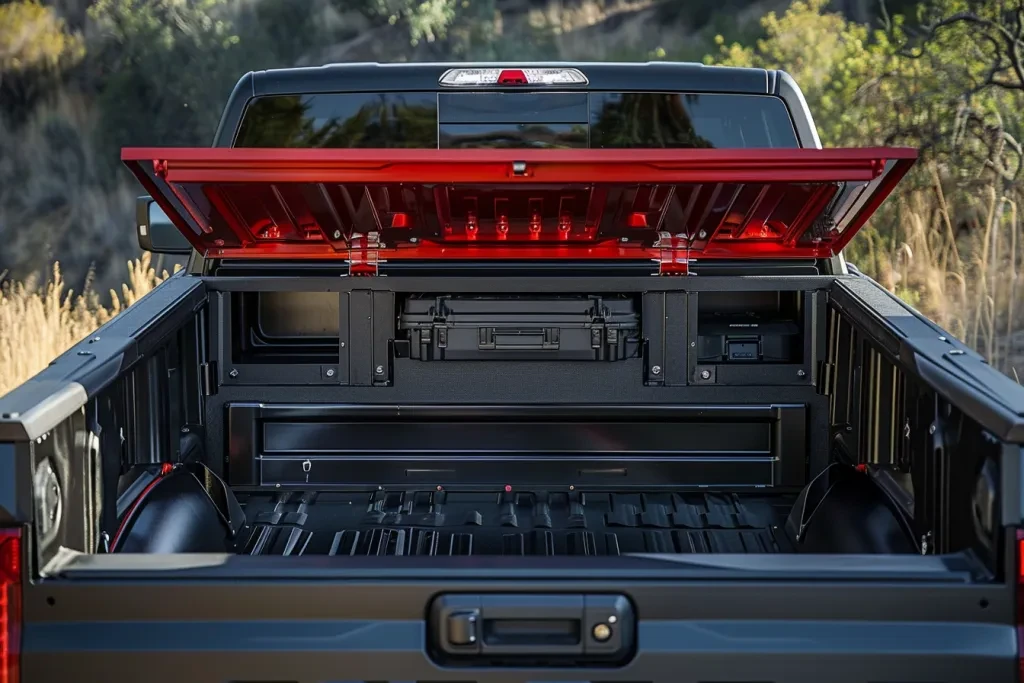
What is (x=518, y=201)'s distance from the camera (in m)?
3.58

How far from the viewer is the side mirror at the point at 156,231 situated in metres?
4.01

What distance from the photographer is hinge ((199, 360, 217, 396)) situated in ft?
12.4

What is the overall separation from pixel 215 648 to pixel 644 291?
73.4 inches

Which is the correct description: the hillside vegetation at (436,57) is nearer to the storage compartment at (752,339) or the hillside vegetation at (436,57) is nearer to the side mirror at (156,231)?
the side mirror at (156,231)

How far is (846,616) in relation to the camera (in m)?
2.39

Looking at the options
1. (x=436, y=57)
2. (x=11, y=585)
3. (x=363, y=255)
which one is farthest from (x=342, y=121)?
(x=436, y=57)

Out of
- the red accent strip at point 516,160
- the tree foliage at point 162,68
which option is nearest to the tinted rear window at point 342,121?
the red accent strip at point 516,160

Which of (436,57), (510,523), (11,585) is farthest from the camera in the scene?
(436,57)

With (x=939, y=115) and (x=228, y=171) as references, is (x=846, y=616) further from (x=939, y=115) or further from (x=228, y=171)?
(x=939, y=115)

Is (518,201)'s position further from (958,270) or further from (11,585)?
(958,270)

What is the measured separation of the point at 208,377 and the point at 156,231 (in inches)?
22.8

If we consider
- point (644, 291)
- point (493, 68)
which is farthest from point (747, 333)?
point (493, 68)

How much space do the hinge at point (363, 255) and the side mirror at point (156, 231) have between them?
59 centimetres

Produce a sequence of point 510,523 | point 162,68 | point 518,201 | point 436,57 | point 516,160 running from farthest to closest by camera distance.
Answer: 1. point 436,57
2. point 162,68
3. point 510,523
4. point 518,201
5. point 516,160
